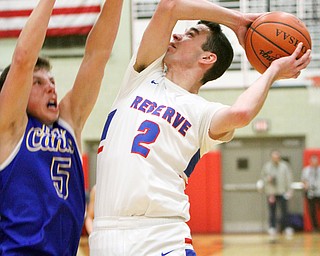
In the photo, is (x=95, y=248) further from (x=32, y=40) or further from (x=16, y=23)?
(x=16, y=23)

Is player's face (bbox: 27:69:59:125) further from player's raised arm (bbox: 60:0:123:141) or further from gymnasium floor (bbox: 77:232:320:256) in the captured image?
gymnasium floor (bbox: 77:232:320:256)

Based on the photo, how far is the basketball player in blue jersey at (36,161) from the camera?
264 centimetres

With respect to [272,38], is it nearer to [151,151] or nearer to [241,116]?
[241,116]

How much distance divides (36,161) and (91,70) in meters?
0.54

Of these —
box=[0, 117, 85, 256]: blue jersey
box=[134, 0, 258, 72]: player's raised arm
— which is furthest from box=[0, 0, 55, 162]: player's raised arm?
box=[134, 0, 258, 72]: player's raised arm

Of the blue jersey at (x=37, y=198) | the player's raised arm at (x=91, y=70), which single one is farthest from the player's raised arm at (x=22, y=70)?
the player's raised arm at (x=91, y=70)

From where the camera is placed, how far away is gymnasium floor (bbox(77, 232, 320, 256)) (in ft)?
32.5

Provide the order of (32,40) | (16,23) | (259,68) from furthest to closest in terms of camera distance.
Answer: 1. (16,23)
2. (259,68)
3. (32,40)

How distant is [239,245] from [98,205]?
8.79m

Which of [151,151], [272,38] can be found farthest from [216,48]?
[151,151]

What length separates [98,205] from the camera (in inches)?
115

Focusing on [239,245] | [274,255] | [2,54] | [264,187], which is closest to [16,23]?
[2,54]

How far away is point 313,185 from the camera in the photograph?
44.3 feet

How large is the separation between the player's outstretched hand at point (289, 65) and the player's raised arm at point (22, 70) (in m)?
1.00
